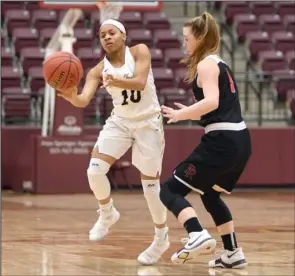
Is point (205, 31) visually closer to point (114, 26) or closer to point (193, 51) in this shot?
point (193, 51)

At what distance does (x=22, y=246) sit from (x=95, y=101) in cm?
741

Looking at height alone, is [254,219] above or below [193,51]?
below

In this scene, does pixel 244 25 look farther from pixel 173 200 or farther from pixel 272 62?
pixel 173 200

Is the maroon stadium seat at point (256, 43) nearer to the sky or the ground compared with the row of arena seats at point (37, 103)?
nearer to the sky

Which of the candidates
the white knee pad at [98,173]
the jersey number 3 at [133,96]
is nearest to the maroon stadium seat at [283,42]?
the jersey number 3 at [133,96]

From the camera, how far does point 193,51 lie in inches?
266

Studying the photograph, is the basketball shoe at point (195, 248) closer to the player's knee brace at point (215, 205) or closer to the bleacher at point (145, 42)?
the player's knee brace at point (215, 205)

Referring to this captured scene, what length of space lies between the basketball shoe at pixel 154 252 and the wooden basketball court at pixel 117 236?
0.08 meters

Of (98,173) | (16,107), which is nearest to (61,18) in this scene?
(16,107)

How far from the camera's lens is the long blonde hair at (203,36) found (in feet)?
21.9

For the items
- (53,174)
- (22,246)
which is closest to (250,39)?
(53,174)

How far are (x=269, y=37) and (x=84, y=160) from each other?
19.8ft

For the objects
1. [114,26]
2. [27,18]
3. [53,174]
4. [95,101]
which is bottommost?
[53,174]

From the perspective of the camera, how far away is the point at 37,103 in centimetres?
1592
